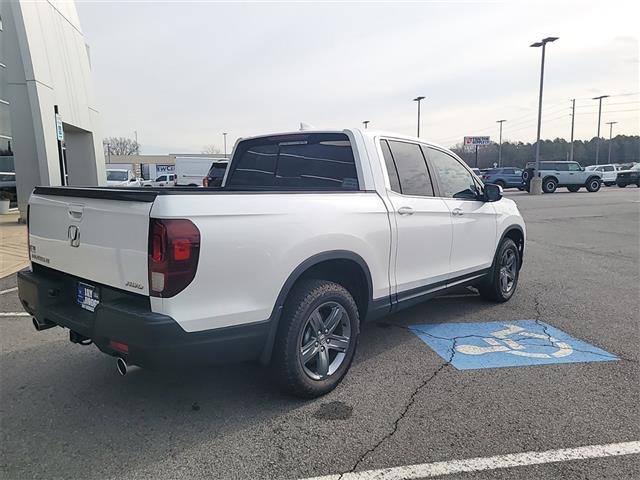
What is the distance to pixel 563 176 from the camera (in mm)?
30297

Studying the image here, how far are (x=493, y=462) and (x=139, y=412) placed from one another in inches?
87.8

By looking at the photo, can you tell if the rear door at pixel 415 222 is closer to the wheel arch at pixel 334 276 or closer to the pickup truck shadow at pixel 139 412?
the wheel arch at pixel 334 276

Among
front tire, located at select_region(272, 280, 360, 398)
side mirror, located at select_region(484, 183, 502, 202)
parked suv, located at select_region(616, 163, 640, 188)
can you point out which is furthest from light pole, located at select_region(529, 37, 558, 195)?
front tire, located at select_region(272, 280, 360, 398)

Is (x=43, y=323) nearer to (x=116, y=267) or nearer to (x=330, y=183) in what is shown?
(x=116, y=267)

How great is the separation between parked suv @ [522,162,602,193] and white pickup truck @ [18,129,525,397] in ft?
94.4

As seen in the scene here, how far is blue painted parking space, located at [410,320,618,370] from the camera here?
3998 mm

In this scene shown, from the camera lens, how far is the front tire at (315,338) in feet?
10.1

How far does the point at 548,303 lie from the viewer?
573 cm

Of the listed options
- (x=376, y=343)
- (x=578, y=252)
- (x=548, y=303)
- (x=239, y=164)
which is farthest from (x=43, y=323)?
(x=578, y=252)

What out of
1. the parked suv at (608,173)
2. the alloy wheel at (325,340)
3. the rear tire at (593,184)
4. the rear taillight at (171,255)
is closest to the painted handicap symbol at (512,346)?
the alloy wheel at (325,340)

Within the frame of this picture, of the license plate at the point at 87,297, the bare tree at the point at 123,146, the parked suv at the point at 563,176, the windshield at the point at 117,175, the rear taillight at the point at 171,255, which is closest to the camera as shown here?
the rear taillight at the point at 171,255

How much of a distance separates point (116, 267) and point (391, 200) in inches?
84.2

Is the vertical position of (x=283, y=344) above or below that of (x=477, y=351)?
above

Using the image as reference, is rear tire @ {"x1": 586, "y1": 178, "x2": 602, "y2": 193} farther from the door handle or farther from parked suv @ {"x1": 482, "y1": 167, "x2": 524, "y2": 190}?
the door handle
